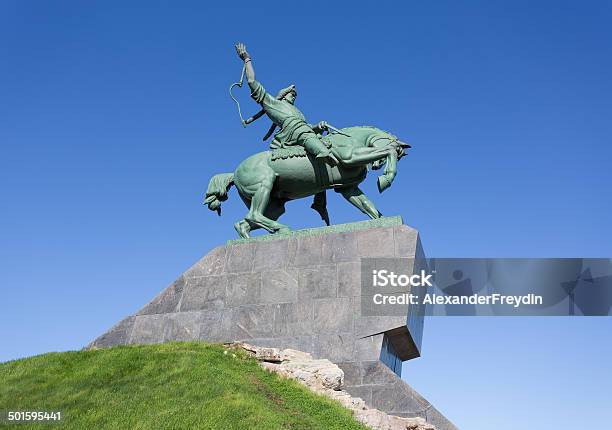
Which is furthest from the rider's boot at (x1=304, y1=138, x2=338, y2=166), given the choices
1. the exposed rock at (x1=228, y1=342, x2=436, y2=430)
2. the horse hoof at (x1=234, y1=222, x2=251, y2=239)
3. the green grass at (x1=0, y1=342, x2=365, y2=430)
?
the green grass at (x1=0, y1=342, x2=365, y2=430)

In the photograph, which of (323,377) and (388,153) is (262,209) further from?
(323,377)

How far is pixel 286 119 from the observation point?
56.4ft

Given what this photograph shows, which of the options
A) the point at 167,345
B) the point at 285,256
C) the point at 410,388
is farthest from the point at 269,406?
the point at 285,256

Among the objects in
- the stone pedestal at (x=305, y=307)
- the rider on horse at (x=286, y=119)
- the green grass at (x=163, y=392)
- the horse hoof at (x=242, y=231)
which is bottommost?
the green grass at (x=163, y=392)

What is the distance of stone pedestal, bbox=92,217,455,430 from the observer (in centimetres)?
1389

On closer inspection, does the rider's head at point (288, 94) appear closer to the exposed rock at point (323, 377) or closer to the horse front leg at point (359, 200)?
the horse front leg at point (359, 200)

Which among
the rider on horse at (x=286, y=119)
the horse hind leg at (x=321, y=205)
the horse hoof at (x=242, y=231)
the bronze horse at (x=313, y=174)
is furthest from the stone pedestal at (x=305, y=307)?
the rider on horse at (x=286, y=119)

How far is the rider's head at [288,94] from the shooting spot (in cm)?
1769

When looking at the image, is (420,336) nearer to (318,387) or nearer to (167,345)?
(318,387)

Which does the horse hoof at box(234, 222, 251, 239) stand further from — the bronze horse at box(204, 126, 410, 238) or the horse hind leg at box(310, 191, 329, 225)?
the horse hind leg at box(310, 191, 329, 225)

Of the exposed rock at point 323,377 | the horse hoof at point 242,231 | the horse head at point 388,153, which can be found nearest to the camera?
the exposed rock at point 323,377

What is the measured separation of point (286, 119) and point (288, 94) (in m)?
0.86

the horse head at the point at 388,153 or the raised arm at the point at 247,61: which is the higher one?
the raised arm at the point at 247,61

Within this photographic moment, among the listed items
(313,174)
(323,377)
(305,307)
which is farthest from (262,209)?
(323,377)
